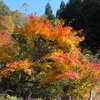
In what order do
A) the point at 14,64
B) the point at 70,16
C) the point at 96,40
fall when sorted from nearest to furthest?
the point at 14,64 < the point at 96,40 < the point at 70,16

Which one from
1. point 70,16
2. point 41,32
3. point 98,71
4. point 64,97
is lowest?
point 64,97

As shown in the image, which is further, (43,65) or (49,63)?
(43,65)

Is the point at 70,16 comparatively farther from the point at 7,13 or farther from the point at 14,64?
the point at 14,64

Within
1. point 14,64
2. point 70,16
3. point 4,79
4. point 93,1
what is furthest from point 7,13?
point 14,64

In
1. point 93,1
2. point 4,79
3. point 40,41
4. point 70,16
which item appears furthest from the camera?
point 70,16

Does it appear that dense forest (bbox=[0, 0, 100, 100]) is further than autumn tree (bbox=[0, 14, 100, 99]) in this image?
Yes

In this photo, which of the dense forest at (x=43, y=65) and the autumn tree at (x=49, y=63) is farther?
the dense forest at (x=43, y=65)

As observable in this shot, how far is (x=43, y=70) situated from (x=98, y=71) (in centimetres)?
229

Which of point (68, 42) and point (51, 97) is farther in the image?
point (51, 97)

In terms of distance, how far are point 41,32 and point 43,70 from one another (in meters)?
1.80

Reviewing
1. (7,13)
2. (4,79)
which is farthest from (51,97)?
(7,13)

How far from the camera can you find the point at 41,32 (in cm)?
541

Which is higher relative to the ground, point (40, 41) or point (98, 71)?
point (40, 41)

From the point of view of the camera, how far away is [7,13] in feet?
77.9
